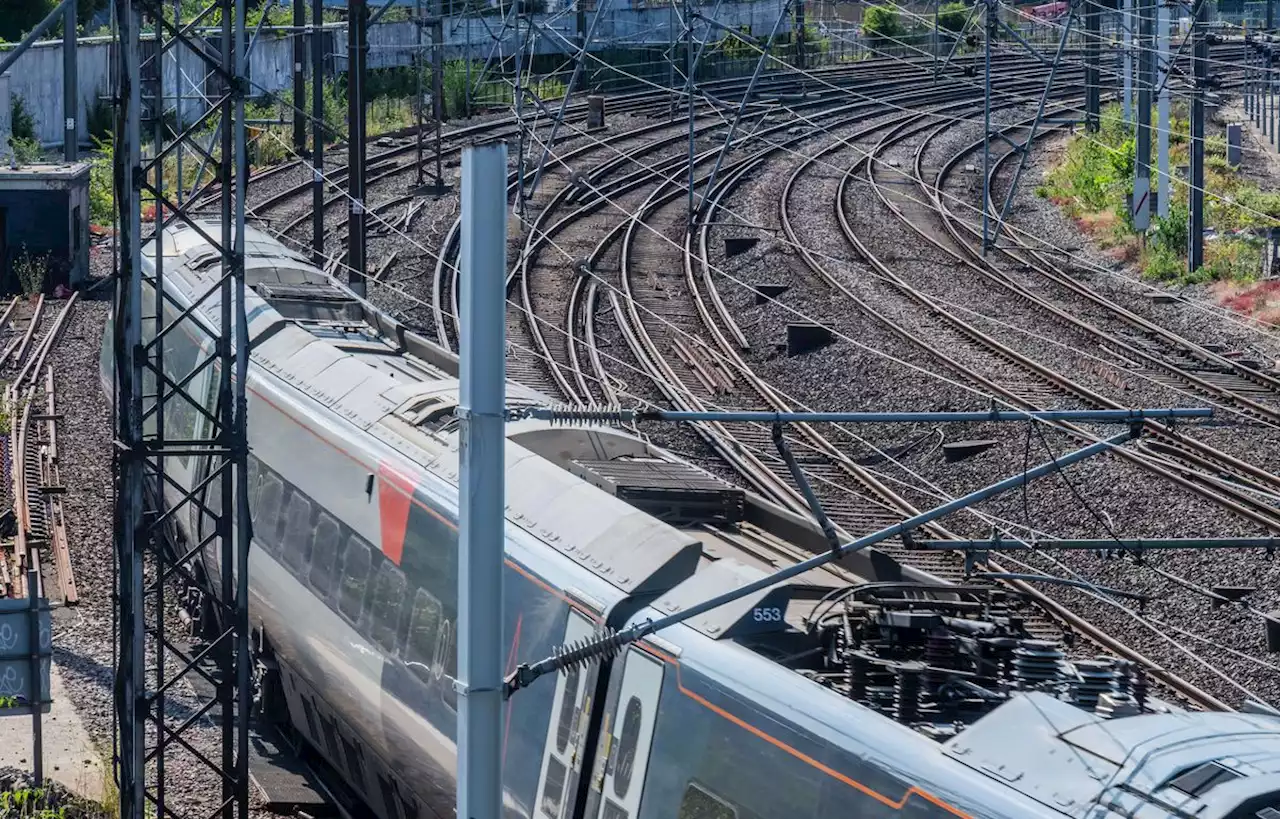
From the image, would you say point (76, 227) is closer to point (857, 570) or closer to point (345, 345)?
point (345, 345)

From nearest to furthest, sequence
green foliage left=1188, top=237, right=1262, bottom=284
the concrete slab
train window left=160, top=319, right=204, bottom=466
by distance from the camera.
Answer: the concrete slab → train window left=160, top=319, right=204, bottom=466 → green foliage left=1188, top=237, right=1262, bottom=284

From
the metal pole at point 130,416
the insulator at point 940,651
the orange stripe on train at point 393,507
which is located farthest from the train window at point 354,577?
the insulator at point 940,651

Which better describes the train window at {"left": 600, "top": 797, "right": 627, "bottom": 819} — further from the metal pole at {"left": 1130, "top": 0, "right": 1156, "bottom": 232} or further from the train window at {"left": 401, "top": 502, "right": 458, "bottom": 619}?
the metal pole at {"left": 1130, "top": 0, "right": 1156, "bottom": 232}

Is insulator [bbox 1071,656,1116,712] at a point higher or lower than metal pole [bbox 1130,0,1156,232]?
lower

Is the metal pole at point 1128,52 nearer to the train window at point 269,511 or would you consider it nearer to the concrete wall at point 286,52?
the concrete wall at point 286,52

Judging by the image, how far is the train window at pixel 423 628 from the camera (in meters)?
9.55

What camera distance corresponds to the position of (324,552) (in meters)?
11.5

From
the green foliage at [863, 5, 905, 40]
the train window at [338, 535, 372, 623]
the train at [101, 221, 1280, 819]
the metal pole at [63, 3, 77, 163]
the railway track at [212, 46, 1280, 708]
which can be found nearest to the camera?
the train at [101, 221, 1280, 819]

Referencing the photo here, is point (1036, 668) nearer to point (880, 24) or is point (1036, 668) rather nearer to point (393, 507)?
point (393, 507)

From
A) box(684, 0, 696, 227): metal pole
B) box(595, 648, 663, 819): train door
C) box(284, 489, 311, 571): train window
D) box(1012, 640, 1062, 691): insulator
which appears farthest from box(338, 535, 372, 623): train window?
box(684, 0, 696, 227): metal pole

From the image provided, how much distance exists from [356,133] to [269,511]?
1171 centimetres

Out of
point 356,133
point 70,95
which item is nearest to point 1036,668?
Answer: point 356,133

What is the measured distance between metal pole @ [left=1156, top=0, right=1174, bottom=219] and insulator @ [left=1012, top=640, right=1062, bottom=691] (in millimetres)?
21421

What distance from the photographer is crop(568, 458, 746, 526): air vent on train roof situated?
377 inches
